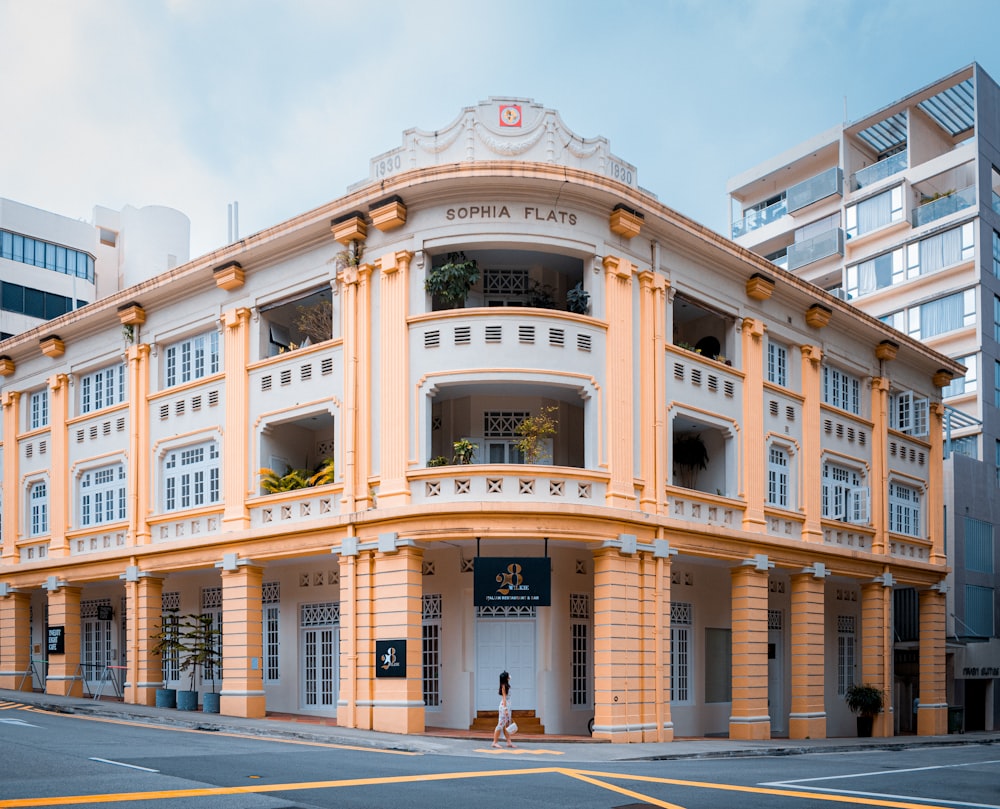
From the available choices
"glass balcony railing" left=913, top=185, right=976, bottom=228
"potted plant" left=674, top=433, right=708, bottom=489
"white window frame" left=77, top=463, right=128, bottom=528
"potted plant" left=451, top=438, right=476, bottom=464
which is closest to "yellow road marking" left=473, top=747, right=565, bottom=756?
"potted plant" left=451, top=438, right=476, bottom=464

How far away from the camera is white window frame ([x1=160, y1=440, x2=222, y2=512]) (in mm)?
30609

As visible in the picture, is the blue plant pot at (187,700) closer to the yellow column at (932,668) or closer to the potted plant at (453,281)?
the potted plant at (453,281)

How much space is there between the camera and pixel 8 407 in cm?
3809

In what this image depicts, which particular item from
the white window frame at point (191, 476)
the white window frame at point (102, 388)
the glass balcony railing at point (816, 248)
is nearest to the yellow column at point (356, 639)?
the white window frame at point (191, 476)

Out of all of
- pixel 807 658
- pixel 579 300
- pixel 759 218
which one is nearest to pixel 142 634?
pixel 579 300

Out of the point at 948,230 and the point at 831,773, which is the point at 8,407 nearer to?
the point at 831,773

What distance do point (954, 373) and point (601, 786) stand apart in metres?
29.6

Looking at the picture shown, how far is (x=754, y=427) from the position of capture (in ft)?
101

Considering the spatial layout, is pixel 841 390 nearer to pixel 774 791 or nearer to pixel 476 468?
pixel 476 468

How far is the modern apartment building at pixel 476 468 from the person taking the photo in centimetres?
2553

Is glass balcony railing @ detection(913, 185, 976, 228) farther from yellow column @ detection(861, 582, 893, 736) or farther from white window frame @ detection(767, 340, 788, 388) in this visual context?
yellow column @ detection(861, 582, 893, 736)

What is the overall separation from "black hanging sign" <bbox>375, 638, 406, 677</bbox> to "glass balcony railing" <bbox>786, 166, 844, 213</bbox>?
121 feet

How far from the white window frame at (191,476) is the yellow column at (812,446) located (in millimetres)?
15702

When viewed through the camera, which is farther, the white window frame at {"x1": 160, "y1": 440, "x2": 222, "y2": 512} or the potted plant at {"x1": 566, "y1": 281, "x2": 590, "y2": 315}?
the white window frame at {"x1": 160, "y1": 440, "x2": 222, "y2": 512}
